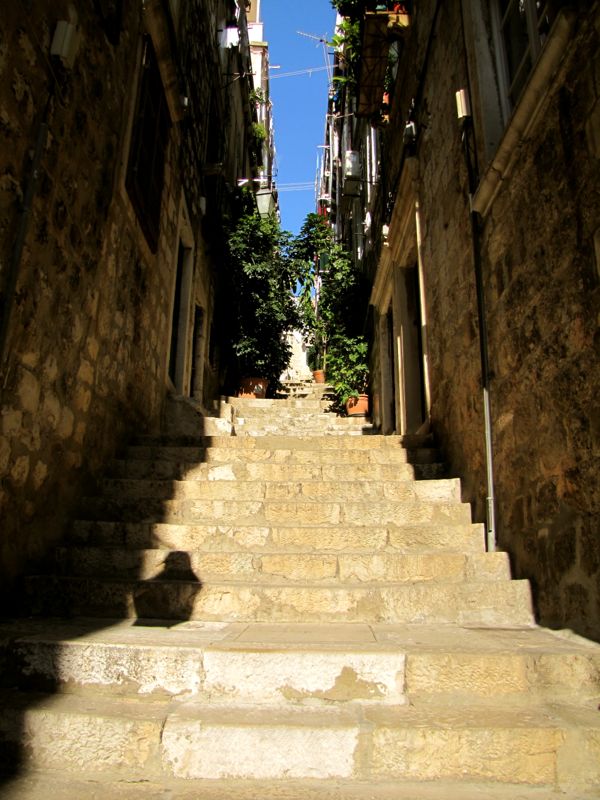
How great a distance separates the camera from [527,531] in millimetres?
2820

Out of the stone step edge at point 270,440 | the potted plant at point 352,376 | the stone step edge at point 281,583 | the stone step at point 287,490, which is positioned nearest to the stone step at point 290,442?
the stone step edge at point 270,440

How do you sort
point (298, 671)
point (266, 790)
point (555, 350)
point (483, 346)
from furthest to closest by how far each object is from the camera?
point (483, 346) → point (555, 350) → point (298, 671) → point (266, 790)

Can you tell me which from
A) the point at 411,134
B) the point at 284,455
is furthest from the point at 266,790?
the point at 411,134

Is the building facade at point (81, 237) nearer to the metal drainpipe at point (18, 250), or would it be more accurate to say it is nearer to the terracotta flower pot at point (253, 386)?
the metal drainpipe at point (18, 250)

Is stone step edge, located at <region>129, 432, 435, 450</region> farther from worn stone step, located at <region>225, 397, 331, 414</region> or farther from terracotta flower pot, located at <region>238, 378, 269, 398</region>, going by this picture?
terracotta flower pot, located at <region>238, 378, 269, 398</region>

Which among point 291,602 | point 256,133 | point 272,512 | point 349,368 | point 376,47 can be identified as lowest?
point 291,602

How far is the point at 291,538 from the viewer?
3.24 meters

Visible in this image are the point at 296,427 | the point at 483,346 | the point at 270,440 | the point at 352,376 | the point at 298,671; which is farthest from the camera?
the point at 352,376

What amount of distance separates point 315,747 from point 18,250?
2.49 m

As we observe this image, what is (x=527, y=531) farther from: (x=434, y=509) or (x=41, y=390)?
(x=41, y=390)

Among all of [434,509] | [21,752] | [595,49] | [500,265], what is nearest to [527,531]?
[434,509]

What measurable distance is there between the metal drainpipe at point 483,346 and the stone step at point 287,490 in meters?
0.53

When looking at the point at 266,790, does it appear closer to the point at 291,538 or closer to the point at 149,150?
the point at 291,538

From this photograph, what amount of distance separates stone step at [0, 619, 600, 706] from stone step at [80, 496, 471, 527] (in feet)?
4.25
